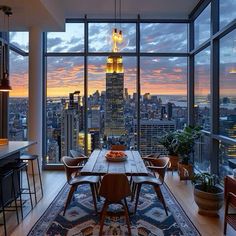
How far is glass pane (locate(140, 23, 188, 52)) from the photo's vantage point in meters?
6.53

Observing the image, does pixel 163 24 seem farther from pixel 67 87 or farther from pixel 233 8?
pixel 67 87

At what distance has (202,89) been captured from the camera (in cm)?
586

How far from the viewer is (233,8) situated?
4262 mm

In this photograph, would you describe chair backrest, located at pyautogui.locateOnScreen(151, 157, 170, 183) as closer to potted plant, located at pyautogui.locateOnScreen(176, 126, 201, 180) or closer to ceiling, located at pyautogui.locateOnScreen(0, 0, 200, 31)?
potted plant, located at pyautogui.locateOnScreen(176, 126, 201, 180)

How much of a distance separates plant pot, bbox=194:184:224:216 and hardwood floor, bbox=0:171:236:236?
0.09m

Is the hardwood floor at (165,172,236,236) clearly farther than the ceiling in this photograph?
No

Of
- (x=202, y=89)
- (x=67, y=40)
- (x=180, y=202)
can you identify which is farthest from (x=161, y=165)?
(x=67, y=40)

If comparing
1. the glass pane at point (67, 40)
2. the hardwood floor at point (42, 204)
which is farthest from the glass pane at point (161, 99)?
the hardwood floor at point (42, 204)

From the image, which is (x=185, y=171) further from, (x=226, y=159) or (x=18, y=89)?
(x=18, y=89)

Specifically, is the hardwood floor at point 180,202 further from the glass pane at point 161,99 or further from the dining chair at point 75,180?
the glass pane at point 161,99

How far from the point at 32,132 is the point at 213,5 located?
4685 mm

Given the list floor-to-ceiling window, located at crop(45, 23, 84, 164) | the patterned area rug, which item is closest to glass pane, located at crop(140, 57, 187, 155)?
floor-to-ceiling window, located at crop(45, 23, 84, 164)

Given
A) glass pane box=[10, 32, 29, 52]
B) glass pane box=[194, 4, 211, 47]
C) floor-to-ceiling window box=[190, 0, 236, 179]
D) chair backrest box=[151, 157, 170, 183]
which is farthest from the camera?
glass pane box=[10, 32, 29, 52]

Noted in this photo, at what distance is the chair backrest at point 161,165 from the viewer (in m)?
3.99
